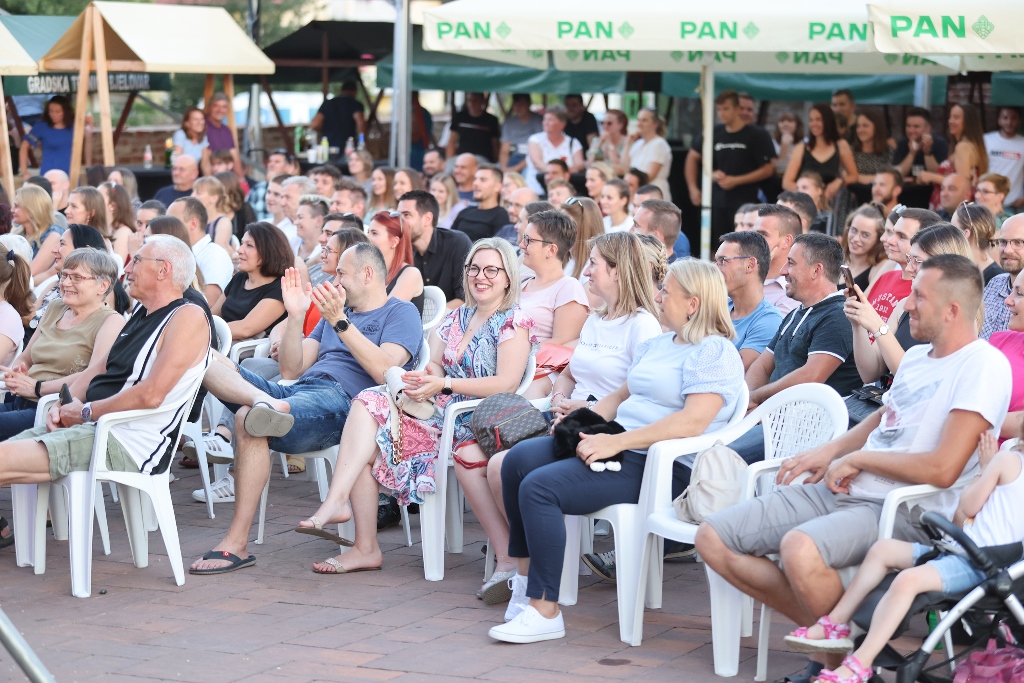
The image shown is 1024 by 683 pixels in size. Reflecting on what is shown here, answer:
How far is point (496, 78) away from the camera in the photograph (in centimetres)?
1495

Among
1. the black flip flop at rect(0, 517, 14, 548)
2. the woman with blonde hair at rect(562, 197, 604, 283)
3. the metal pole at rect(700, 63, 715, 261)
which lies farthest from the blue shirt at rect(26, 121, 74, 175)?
the black flip flop at rect(0, 517, 14, 548)

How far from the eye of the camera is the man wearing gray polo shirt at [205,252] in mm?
7472

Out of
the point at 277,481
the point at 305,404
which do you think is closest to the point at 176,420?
the point at 305,404

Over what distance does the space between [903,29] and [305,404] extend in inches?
148

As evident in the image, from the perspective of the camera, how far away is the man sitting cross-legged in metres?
5.21

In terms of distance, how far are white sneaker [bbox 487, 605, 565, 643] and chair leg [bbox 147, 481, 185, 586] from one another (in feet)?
4.48

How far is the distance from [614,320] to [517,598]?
3.95 ft

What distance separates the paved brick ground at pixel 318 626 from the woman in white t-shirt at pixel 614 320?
0.77 meters

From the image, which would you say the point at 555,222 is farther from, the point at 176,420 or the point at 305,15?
the point at 305,15

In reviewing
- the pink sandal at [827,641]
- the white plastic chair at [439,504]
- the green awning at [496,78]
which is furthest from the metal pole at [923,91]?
the pink sandal at [827,641]

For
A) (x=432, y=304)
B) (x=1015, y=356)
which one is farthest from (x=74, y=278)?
(x=1015, y=356)

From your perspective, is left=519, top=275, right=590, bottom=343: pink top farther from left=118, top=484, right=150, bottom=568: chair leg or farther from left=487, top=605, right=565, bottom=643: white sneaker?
left=118, top=484, right=150, bottom=568: chair leg

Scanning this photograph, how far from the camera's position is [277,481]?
6.72m

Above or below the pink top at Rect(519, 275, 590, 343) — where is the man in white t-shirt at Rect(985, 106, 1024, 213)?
above
